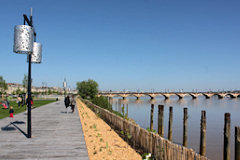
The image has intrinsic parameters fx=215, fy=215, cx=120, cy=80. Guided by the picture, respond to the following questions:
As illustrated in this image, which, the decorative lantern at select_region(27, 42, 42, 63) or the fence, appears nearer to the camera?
the fence

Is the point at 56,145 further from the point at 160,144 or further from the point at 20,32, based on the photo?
the point at 20,32

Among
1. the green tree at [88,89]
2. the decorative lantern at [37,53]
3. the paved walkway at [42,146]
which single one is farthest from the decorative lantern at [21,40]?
the green tree at [88,89]

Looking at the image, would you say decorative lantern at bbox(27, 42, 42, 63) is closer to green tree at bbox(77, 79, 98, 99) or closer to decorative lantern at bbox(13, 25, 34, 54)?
decorative lantern at bbox(13, 25, 34, 54)

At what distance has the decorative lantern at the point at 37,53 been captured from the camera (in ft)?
34.5

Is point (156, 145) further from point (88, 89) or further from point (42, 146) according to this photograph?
point (88, 89)

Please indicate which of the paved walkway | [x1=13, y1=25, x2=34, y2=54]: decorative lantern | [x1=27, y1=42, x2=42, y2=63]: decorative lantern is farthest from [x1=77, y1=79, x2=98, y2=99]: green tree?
[x1=13, y1=25, x2=34, y2=54]: decorative lantern

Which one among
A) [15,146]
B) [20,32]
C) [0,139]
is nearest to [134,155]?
[15,146]

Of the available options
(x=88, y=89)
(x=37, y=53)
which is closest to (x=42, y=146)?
(x=37, y=53)

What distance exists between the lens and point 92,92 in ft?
239

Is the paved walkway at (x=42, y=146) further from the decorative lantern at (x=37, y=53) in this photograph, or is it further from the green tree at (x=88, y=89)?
the green tree at (x=88, y=89)

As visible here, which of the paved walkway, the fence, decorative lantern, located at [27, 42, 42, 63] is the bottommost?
the paved walkway

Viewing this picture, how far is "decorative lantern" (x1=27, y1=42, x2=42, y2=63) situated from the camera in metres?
10.5

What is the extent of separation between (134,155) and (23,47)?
20.6ft

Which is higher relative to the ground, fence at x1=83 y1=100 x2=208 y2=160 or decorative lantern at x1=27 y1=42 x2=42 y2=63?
decorative lantern at x1=27 y1=42 x2=42 y2=63
